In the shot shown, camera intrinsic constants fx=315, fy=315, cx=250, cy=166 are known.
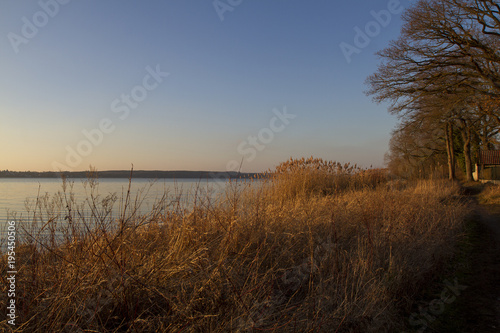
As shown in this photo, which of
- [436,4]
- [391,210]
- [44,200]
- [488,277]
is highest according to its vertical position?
[436,4]

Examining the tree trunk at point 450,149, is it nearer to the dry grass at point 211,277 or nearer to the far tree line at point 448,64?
the far tree line at point 448,64

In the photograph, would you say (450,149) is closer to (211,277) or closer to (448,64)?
(448,64)

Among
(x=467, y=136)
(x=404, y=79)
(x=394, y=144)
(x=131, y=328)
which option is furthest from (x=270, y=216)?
(x=394, y=144)

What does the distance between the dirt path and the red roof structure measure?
27945 millimetres

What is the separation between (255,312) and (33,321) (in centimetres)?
155

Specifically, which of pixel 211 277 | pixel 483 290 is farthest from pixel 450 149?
pixel 211 277

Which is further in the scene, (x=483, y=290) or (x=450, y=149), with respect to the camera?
(x=450, y=149)

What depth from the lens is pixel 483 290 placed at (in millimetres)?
3729

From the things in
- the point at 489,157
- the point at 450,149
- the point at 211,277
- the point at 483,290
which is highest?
the point at 450,149

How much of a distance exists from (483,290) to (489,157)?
32332mm

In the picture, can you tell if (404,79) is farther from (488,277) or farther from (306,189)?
(488,277)

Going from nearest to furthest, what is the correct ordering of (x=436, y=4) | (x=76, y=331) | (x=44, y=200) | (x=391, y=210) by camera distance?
(x=76, y=331) < (x=44, y=200) < (x=391, y=210) < (x=436, y=4)

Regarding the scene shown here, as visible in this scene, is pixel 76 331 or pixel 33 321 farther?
pixel 33 321

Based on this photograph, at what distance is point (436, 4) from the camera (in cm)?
1580
